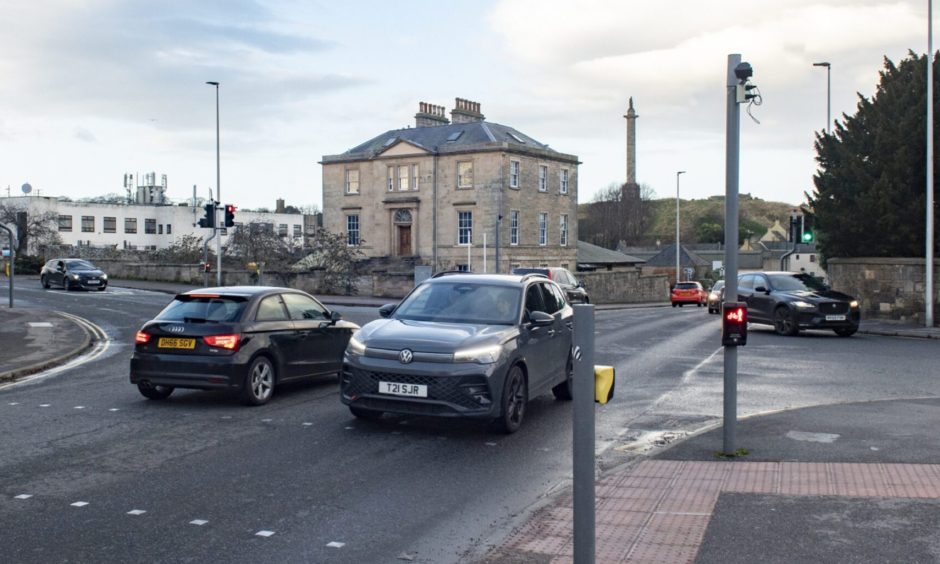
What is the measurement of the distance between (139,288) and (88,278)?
3.21 m

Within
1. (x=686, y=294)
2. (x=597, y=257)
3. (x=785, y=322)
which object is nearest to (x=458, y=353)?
(x=785, y=322)

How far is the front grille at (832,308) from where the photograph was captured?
22375 millimetres

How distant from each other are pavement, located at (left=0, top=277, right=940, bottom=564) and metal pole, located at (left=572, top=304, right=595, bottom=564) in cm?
120

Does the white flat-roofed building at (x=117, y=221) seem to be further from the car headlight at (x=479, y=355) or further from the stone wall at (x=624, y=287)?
the car headlight at (x=479, y=355)

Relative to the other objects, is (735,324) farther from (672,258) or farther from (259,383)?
(672,258)

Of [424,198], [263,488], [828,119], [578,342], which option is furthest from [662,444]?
[424,198]

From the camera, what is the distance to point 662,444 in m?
9.46

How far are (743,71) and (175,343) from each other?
7317 mm

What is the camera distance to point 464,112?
67.8 metres

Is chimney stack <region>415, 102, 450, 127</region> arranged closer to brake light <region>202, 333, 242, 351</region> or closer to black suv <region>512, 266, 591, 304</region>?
black suv <region>512, 266, 591, 304</region>

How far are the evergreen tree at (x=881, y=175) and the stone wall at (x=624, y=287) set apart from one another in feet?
71.2

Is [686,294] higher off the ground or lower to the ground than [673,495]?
higher

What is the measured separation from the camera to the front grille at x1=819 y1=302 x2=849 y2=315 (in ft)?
73.4

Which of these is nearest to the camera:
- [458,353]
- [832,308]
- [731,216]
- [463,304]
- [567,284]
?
[731,216]
